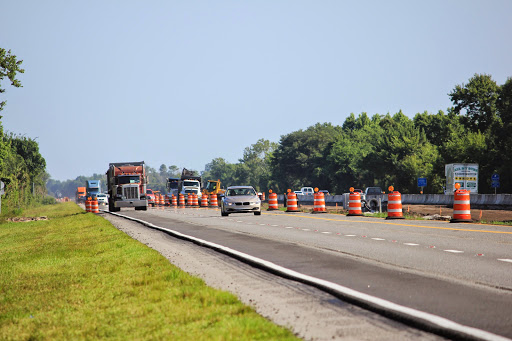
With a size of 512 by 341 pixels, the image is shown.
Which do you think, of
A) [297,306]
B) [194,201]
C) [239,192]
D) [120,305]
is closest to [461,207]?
[239,192]

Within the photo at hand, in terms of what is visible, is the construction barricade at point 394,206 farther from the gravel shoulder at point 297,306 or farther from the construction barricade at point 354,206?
the gravel shoulder at point 297,306

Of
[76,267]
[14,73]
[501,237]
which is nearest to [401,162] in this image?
[14,73]

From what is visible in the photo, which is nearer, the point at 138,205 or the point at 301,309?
the point at 301,309

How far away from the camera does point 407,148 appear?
98062mm

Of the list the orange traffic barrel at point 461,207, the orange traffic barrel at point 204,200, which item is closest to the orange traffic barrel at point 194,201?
the orange traffic barrel at point 204,200

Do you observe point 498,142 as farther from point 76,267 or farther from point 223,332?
point 223,332

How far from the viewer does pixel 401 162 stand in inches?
3770

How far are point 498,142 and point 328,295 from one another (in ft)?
213

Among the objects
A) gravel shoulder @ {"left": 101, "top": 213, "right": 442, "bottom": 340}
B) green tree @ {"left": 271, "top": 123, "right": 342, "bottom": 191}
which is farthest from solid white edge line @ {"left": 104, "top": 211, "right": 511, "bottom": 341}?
green tree @ {"left": 271, "top": 123, "right": 342, "bottom": 191}

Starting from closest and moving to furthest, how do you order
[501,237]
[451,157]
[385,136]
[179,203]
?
[501,237]
[179,203]
[451,157]
[385,136]

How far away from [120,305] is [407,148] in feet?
305

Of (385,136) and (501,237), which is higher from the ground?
(385,136)

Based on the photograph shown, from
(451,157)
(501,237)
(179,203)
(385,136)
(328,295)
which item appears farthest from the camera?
(385,136)

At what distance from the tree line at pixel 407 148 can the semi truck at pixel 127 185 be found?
109 ft
